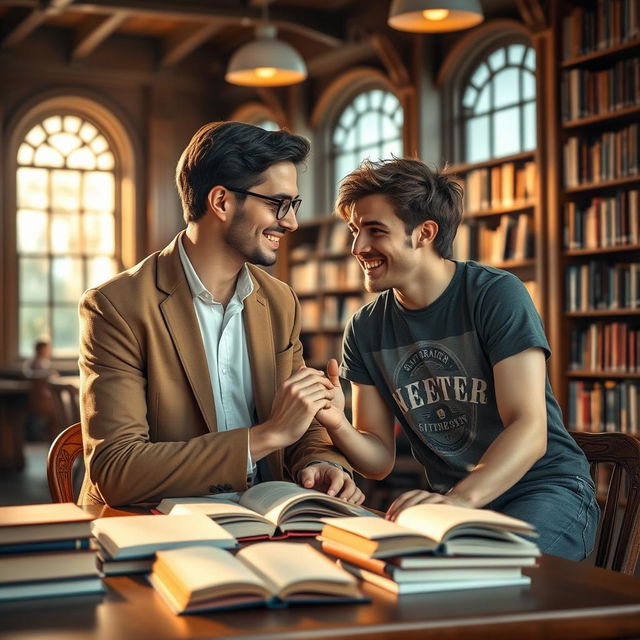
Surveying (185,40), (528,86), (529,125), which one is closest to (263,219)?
(529,125)

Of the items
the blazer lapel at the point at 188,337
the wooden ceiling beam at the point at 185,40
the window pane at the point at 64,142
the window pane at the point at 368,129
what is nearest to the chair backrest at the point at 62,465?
the blazer lapel at the point at 188,337

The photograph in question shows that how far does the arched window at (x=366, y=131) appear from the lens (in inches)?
373

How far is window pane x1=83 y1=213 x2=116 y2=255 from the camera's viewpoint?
1209cm

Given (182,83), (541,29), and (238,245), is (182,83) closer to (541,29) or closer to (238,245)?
(541,29)

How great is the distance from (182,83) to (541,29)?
5927 millimetres

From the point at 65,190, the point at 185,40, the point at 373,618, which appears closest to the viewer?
the point at 373,618

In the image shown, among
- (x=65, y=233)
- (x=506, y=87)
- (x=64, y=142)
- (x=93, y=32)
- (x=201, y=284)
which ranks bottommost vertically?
(x=201, y=284)

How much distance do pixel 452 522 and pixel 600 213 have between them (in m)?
5.75

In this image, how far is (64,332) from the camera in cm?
1198

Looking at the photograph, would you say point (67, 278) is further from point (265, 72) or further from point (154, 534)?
point (154, 534)

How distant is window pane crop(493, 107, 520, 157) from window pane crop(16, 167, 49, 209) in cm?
577

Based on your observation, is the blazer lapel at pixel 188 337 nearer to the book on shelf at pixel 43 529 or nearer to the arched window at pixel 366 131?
the book on shelf at pixel 43 529

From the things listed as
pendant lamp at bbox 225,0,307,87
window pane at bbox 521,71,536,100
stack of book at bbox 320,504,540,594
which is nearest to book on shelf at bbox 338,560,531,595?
stack of book at bbox 320,504,540,594

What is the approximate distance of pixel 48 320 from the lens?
11891 millimetres
